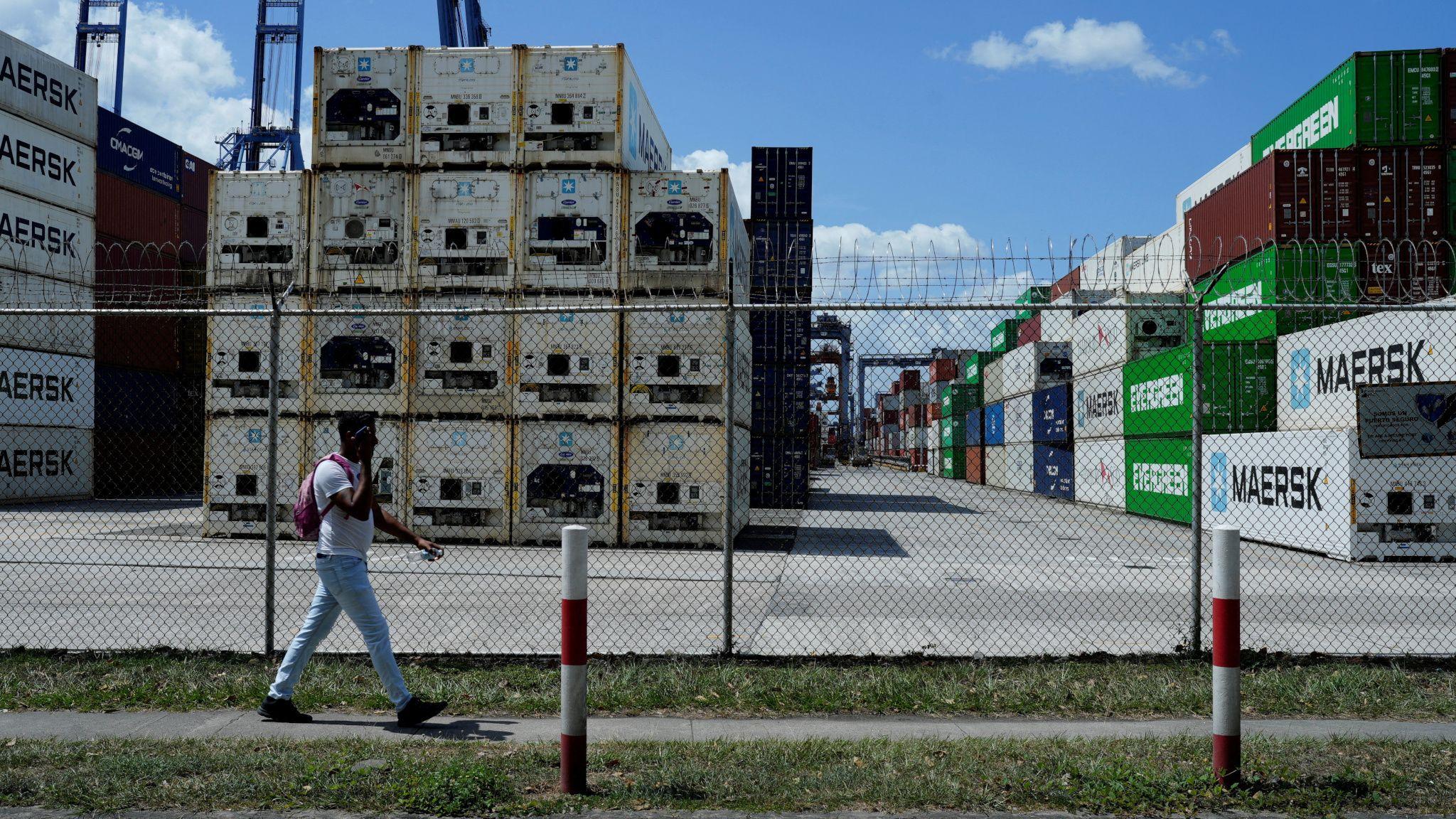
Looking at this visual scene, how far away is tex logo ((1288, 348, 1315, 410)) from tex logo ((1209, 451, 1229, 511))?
70.7 inches

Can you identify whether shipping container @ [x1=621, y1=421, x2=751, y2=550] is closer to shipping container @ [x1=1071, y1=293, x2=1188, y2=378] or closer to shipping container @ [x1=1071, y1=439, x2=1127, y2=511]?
shipping container @ [x1=1071, y1=293, x2=1188, y2=378]

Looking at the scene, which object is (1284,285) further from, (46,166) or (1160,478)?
(46,166)

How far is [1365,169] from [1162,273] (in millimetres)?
9775

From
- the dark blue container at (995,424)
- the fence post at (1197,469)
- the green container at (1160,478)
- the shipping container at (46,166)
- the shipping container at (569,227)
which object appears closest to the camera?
the fence post at (1197,469)

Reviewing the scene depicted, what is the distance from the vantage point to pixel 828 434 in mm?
72875

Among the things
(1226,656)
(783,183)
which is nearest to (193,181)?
(783,183)

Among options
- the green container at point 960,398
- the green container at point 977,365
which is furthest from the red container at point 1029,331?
the green container at point 960,398

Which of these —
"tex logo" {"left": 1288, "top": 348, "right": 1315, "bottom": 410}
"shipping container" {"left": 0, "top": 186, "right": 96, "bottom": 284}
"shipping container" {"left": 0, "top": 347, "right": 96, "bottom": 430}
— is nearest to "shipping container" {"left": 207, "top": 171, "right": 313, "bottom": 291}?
"shipping container" {"left": 0, "top": 186, "right": 96, "bottom": 284}

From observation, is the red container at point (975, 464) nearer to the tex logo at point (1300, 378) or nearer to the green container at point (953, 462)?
the green container at point (953, 462)

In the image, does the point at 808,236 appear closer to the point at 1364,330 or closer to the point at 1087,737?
the point at 1364,330

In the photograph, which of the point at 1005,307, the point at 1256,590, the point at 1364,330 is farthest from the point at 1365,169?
the point at 1005,307

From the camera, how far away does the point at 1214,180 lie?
34.7 meters

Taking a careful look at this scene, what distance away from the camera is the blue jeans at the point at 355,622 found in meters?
5.68

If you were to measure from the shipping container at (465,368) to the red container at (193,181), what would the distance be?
84.6ft
